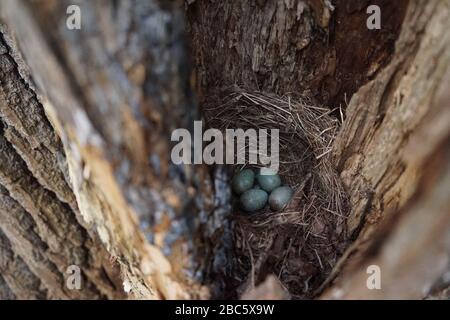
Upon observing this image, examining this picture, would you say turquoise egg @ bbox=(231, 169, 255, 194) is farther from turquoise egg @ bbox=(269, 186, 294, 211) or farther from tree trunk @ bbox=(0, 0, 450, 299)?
tree trunk @ bbox=(0, 0, 450, 299)

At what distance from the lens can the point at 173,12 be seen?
1.05 metres

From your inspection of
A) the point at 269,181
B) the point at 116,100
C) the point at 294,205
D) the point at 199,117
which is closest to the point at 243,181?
the point at 269,181

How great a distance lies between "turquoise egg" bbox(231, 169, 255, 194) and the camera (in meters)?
1.69

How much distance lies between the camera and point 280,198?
5.37 feet

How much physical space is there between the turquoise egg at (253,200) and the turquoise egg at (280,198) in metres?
0.03

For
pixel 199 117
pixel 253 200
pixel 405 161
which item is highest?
pixel 199 117

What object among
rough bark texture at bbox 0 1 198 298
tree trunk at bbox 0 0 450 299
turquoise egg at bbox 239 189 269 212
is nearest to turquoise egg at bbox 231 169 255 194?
turquoise egg at bbox 239 189 269 212

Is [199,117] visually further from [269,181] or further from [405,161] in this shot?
[269,181]

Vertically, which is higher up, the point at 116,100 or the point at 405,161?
the point at 116,100

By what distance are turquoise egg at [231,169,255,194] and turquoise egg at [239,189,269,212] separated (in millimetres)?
32

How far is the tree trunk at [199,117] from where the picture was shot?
969mm

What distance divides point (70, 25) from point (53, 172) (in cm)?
79

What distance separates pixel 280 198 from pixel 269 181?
0.10m
